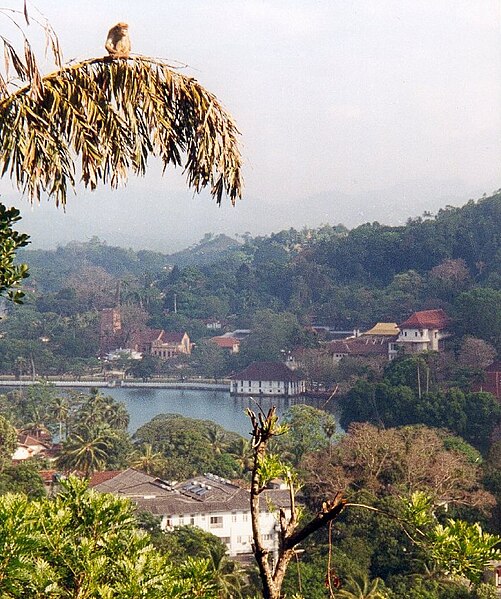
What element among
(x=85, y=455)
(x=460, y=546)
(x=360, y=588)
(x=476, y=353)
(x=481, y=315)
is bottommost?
(x=360, y=588)

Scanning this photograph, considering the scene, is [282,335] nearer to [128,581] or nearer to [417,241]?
[417,241]

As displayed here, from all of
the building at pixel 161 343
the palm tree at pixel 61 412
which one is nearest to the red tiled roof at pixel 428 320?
the building at pixel 161 343

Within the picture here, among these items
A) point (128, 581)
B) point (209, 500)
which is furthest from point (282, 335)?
point (128, 581)

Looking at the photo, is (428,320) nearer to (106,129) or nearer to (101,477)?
(101,477)

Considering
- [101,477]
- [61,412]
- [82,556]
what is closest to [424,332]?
[61,412]

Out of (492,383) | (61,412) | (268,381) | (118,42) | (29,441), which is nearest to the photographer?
(118,42)

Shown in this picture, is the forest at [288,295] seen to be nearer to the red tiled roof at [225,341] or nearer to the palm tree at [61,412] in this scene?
the red tiled roof at [225,341]
